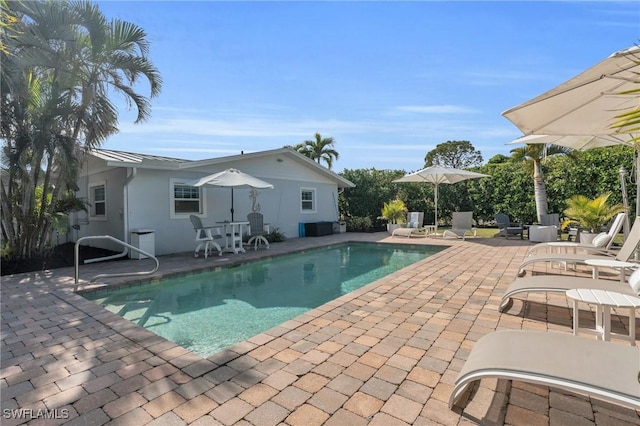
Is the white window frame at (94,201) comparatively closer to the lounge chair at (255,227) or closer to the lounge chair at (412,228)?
the lounge chair at (255,227)

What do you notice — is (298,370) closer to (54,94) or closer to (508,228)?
(54,94)

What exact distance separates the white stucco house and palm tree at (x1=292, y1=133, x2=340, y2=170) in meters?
10.2

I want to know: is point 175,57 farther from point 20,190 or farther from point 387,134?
point 387,134

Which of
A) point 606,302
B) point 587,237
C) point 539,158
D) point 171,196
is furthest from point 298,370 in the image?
point 539,158

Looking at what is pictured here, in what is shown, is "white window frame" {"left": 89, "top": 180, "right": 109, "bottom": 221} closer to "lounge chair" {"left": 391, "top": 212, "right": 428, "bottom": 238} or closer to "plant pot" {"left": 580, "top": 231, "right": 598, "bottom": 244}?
"lounge chair" {"left": 391, "top": 212, "right": 428, "bottom": 238}

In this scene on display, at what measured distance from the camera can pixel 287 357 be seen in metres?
3.14

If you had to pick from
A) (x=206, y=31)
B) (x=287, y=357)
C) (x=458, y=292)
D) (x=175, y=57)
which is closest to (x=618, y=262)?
(x=458, y=292)

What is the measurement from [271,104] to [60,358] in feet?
38.6

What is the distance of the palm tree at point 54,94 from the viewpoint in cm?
728

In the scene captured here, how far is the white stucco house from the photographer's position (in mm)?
9617

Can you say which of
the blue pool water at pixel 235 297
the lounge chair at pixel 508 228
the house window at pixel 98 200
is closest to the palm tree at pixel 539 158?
the lounge chair at pixel 508 228

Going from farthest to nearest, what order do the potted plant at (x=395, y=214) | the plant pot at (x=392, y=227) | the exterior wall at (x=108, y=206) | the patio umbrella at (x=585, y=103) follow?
the potted plant at (x=395, y=214)
the plant pot at (x=392, y=227)
the exterior wall at (x=108, y=206)
the patio umbrella at (x=585, y=103)

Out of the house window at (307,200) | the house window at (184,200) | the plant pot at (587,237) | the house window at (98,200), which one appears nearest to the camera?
the plant pot at (587,237)

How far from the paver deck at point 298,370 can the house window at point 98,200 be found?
6.72 metres
